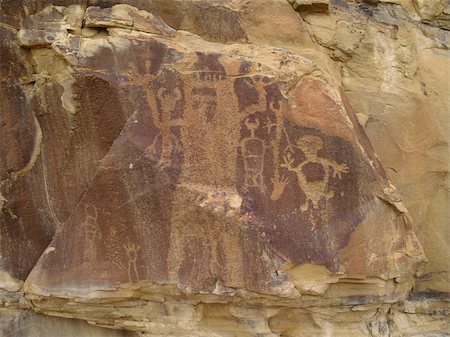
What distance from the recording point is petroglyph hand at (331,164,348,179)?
3932mm

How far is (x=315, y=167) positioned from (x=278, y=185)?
0.98ft

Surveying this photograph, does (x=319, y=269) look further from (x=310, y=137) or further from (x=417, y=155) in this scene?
(x=417, y=155)

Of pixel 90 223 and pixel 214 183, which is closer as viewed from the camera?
pixel 214 183

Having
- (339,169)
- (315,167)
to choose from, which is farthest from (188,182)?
(339,169)

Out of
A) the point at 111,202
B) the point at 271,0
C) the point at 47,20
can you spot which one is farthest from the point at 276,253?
the point at 47,20

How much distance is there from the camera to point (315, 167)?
12.9ft

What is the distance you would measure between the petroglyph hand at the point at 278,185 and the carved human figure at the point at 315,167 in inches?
3.5

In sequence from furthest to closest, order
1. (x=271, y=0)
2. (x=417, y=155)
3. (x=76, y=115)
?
(x=417, y=155) → (x=271, y=0) → (x=76, y=115)

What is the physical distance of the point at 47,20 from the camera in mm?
4152

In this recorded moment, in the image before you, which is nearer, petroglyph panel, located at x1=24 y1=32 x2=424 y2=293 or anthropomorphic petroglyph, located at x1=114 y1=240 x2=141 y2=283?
petroglyph panel, located at x1=24 y1=32 x2=424 y2=293

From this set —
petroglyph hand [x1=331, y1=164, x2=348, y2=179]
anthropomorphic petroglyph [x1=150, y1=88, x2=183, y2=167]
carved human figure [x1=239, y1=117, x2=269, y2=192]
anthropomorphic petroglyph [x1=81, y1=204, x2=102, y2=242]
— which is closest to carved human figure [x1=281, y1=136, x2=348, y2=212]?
petroglyph hand [x1=331, y1=164, x2=348, y2=179]

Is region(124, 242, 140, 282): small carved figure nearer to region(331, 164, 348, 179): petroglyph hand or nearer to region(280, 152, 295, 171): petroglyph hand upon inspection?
region(280, 152, 295, 171): petroglyph hand

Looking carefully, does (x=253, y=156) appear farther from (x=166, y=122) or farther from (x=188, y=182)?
(x=166, y=122)

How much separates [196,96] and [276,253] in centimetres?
125
